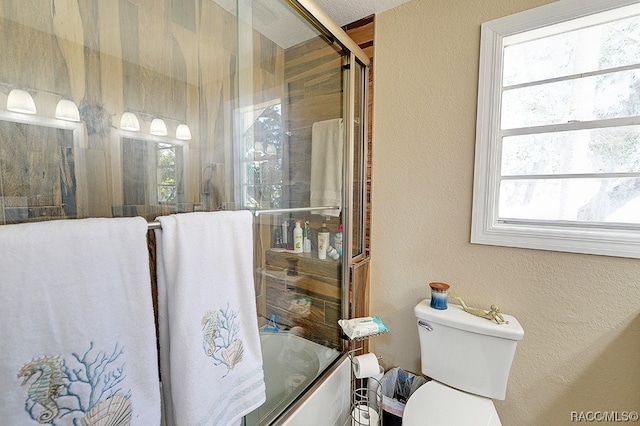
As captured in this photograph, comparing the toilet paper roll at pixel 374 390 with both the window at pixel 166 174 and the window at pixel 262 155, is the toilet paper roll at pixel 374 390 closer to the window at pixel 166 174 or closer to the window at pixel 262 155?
the window at pixel 262 155

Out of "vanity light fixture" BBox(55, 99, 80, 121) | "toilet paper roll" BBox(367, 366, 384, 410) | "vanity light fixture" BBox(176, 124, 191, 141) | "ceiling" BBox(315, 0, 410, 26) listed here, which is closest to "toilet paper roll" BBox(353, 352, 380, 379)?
"toilet paper roll" BBox(367, 366, 384, 410)

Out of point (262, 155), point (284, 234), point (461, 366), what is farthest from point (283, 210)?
point (461, 366)

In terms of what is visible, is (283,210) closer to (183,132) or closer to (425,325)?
(183,132)

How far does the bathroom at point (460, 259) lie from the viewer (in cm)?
112

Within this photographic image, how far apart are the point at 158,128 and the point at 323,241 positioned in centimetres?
102

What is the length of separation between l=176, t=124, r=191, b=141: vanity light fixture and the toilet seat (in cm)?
147

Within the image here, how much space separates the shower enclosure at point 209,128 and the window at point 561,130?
712mm

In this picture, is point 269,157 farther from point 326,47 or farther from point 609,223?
point 609,223

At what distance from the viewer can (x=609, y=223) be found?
1148 millimetres

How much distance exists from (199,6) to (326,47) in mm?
666

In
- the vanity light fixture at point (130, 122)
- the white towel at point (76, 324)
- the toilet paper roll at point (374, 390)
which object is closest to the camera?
the white towel at point (76, 324)

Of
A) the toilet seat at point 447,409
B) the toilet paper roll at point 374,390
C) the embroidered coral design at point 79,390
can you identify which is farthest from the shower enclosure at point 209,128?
the toilet seat at point 447,409

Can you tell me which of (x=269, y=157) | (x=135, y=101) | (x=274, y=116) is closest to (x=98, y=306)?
(x=135, y=101)

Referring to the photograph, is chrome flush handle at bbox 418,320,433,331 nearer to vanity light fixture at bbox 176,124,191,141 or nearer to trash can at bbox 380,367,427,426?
trash can at bbox 380,367,427,426
